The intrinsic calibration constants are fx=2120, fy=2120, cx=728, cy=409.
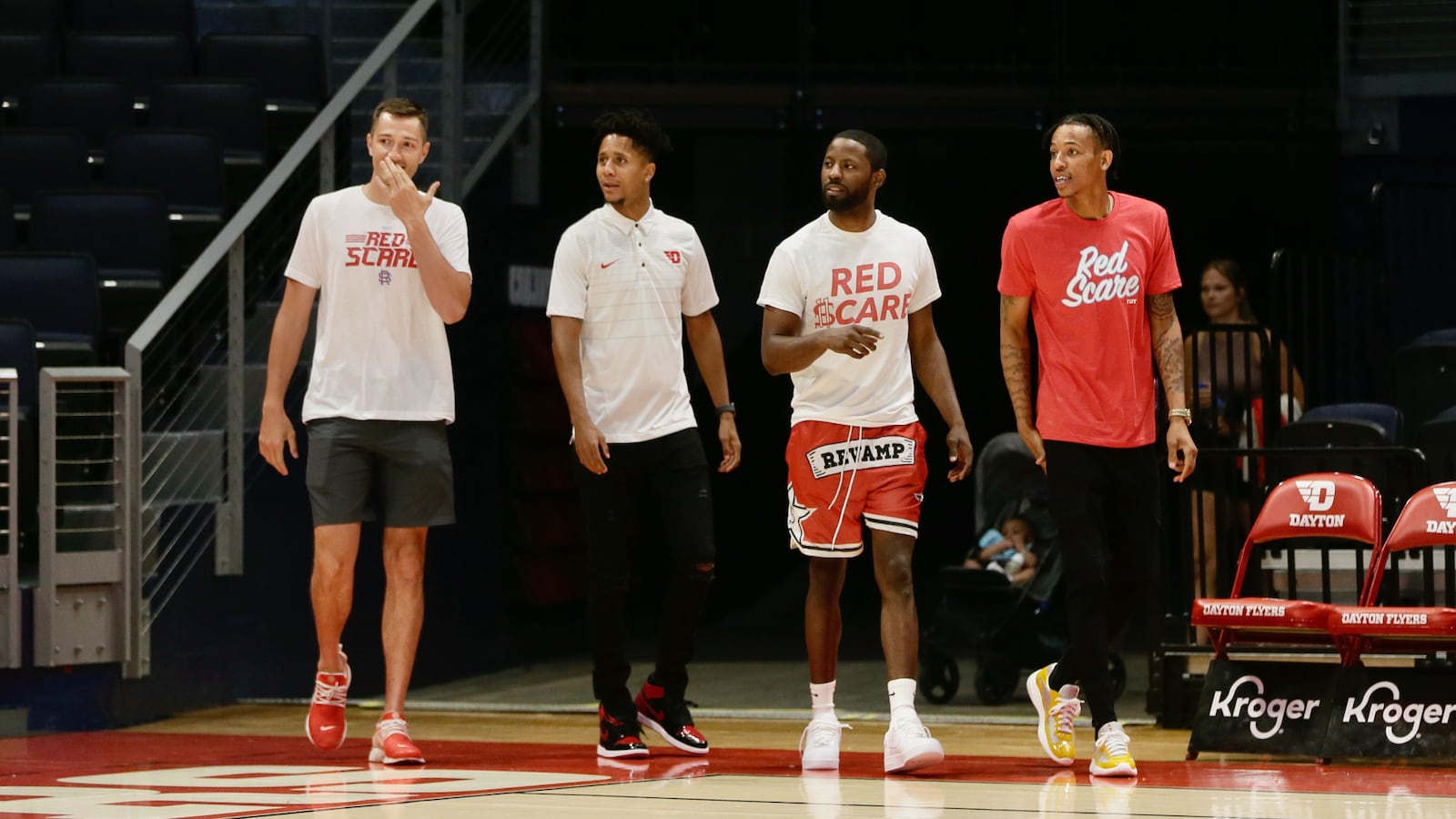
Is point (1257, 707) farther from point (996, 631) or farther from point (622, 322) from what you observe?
point (996, 631)

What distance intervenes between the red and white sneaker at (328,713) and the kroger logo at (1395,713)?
2826mm

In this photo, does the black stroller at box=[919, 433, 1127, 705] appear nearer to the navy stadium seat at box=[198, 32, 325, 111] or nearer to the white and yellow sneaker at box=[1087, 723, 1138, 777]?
the white and yellow sneaker at box=[1087, 723, 1138, 777]

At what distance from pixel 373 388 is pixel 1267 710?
107 inches

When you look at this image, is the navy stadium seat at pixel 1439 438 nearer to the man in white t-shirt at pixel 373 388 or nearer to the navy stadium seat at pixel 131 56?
the man in white t-shirt at pixel 373 388

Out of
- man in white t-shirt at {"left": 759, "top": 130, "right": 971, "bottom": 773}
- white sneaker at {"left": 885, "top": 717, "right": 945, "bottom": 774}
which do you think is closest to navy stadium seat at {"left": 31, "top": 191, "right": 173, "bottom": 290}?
man in white t-shirt at {"left": 759, "top": 130, "right": 971, "bottom": 773}

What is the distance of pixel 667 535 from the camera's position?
6156mm

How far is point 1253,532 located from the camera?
6391 millimetres

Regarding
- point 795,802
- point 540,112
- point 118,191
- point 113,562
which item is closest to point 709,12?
point 540,112

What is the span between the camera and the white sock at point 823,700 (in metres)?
5.76

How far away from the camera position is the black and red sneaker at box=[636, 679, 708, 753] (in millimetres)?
6152

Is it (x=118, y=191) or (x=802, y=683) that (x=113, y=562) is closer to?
(x=118, y=191)

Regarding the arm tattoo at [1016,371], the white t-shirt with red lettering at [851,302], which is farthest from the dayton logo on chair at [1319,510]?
the white t-shirt with red lettering at [851,302]

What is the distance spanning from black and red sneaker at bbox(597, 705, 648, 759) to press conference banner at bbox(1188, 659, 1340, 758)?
1.59 m

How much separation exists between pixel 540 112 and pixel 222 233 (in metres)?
2.63
